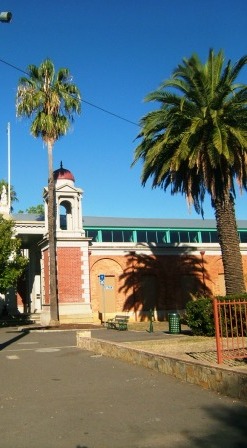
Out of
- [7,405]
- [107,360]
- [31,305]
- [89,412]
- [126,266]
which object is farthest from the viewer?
[31,305]

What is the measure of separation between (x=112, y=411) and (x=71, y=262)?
2622 centimetres

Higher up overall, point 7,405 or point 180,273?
point 180,273

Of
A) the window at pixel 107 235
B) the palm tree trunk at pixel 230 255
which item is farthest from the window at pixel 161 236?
the palm tree trunk at pixel 230 255

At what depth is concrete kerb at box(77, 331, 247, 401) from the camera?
776cm

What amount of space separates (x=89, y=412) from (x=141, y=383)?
239 centimetres

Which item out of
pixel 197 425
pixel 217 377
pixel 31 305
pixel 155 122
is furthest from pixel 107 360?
pixel 31 305

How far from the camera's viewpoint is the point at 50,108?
30391mm

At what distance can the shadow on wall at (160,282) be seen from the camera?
119 ft

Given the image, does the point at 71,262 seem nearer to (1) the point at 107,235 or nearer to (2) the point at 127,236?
(1) the point at 107,235

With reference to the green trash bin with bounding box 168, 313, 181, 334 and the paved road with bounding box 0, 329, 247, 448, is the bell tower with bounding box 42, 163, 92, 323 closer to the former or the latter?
the green trash bin with bounding box 168, 313, 181, 334

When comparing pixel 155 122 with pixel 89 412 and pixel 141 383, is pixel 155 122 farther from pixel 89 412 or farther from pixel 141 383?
pixel 89 412

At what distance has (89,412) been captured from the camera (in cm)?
736

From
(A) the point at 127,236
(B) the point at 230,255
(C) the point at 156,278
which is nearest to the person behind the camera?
(B) the point at 230,255

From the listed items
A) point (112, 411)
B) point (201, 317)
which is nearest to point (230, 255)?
point (201, 317)
